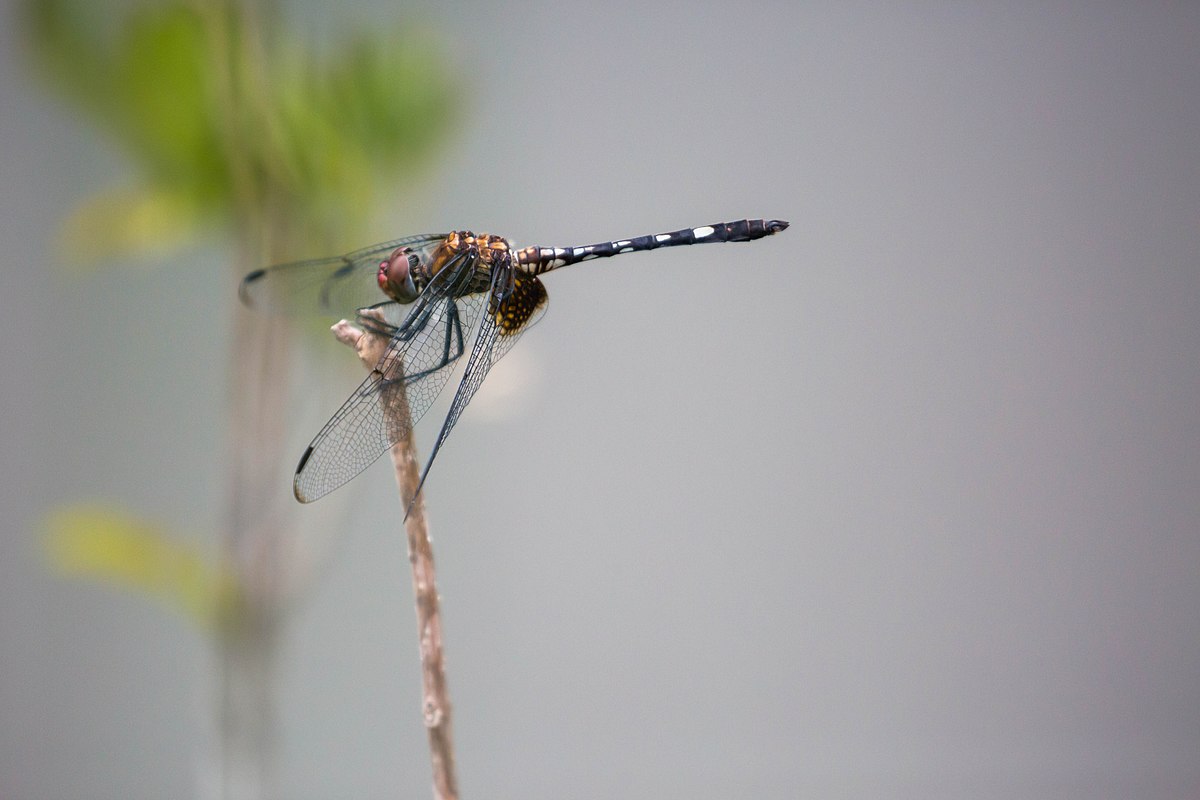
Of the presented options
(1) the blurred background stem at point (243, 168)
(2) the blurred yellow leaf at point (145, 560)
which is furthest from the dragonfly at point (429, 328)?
(2) the blurred yellow leaf at point (145, 560)

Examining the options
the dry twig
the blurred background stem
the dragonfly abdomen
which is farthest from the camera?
the blurred background stem

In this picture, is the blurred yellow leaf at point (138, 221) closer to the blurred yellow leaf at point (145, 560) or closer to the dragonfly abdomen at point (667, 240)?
the blurred yellow leaf at point (145, 560)

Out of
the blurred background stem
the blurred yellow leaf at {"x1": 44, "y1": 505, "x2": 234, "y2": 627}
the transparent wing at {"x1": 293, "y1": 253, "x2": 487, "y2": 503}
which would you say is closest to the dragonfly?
the transparent wing at {"x1": 293, "y1": 253, "x2": 487, "y2": 503}

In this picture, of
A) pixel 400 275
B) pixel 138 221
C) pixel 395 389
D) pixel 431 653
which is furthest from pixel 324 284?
pixel 138 221

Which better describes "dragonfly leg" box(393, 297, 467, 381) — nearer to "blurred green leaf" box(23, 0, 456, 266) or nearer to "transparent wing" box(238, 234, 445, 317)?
"transparent wing" box(238, 234, 445, 317)

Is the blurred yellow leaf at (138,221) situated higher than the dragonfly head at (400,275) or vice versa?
the blurred yellow leaf at (138,221)

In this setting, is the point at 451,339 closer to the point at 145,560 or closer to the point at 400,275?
the point at 400,275

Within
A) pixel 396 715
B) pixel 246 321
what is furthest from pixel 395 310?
pixel 396 715

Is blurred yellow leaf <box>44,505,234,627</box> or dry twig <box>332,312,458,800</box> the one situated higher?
blurred yellow leaf <box>44,505,234,627</box>
